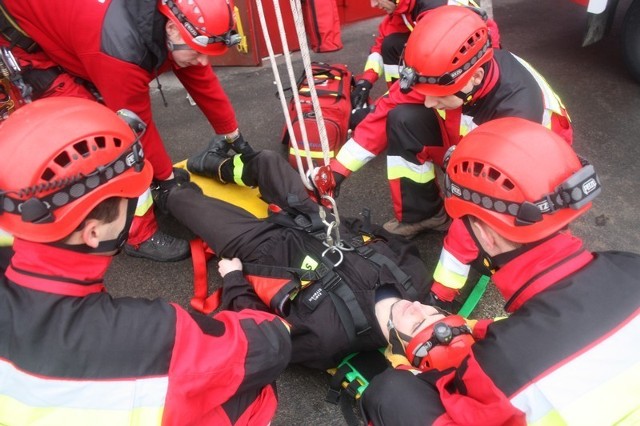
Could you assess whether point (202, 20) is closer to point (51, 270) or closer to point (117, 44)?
point (117, 44)

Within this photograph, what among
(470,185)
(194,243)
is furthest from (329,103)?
(470,185)

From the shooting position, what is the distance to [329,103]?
12.2ft

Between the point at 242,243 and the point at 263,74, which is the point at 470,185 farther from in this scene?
the point at 263,74

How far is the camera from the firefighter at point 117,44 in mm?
2574

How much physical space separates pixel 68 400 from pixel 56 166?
639 mm

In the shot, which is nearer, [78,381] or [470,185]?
[78,381]

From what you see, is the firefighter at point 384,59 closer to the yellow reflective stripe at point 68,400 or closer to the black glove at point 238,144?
the black glove at point 238,144

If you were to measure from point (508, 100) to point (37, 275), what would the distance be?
2127 mm

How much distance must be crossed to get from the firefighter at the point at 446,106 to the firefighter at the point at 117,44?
0.95 m

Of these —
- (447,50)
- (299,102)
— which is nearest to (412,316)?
(299,102)

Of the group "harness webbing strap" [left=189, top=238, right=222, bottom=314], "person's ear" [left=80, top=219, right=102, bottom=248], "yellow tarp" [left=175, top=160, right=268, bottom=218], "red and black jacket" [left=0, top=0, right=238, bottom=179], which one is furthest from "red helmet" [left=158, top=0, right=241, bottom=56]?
"person's ear" [left=80, top=219, right=102, bottom=248]

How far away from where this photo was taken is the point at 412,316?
2285mm

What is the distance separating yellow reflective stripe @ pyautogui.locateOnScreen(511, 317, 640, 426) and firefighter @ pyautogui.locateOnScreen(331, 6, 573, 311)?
3.51ft

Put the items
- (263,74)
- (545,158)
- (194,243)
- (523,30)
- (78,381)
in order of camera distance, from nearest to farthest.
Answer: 1. (78,381)
2. (545,158)
3. (194,243)
4. (263,74)
5. (523,30)
